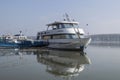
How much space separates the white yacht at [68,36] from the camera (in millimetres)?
35156

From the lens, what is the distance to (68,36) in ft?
119

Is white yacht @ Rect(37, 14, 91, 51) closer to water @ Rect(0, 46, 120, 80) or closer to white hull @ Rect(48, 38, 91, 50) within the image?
white hull @ Rect(48, 38, 91, 50)

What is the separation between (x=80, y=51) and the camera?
36062mm

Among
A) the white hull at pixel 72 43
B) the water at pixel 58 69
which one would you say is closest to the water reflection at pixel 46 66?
the water at pixel 58 69

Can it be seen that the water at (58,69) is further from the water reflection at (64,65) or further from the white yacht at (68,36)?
the white yacht at (68,36)

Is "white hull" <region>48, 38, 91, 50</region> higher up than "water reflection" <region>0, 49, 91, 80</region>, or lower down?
higher up

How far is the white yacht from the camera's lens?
35.2m

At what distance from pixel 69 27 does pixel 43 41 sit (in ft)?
28.6

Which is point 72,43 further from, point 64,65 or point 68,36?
point 64,65

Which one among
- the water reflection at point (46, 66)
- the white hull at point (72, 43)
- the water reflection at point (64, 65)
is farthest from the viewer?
the white hull at point (72, 43)

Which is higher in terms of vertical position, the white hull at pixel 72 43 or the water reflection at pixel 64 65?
the white hull at pixel 72 43

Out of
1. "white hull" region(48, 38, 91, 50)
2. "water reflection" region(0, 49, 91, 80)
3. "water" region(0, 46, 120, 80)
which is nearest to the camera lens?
"water" region(0, 46, 120, 80)

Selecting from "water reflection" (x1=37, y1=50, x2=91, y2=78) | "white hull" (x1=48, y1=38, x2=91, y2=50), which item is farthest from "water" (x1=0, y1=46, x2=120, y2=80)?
"white hull" (x1=48, y1=38, x2=91, y2=50)

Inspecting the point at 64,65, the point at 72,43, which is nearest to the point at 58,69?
the point at 64,65
